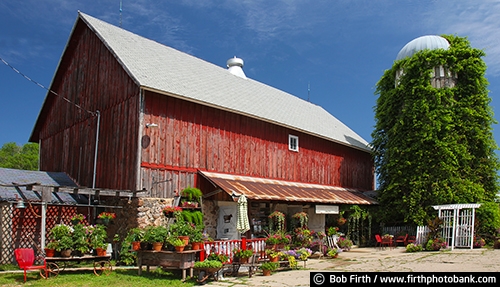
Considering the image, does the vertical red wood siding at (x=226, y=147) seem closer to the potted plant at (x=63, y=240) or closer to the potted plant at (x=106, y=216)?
the potted plant at (x=106, y=216)

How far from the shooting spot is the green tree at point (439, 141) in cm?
2245

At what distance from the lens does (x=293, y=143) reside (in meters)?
22.8

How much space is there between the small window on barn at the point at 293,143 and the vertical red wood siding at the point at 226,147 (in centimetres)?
23

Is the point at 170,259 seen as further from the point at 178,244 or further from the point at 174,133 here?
the point at 174,133

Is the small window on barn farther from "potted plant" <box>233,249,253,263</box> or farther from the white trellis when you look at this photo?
"potted plant" <box>233,249,253,263</box>

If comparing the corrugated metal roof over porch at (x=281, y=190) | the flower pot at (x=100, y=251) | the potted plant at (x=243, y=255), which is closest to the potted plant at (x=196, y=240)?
the potted plant at (x=243, y=255)

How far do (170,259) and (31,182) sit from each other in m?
7.87

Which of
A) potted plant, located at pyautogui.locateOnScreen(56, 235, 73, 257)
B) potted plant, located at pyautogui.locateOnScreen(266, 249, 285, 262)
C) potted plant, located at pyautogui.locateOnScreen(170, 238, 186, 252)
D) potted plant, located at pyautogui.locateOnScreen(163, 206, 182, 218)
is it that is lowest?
potted plant, located at pyautogui.locateOnScreen(266, 249, 285, 262)

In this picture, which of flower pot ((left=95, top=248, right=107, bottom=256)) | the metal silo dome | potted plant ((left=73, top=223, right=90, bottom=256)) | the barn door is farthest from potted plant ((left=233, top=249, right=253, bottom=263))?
the metal silo dome

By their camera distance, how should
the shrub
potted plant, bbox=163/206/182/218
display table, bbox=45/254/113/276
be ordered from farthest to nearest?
the shrub → potted plant, bbox=163/206/182/218 → display table, bbox=45/254/113/276

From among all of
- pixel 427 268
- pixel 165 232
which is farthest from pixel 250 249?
pixel 427 268

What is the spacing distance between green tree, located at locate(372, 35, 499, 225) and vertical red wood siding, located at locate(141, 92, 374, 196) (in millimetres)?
3667

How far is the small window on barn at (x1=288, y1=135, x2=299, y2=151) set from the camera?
886 inches

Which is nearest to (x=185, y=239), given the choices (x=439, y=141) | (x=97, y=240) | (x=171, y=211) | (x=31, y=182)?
(x=97, y=240)
